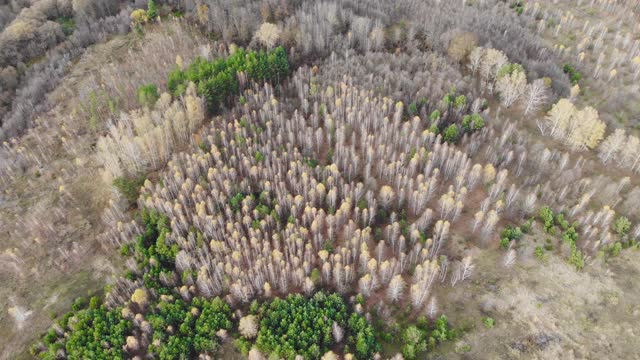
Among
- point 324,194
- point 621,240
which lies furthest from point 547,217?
point 324,194

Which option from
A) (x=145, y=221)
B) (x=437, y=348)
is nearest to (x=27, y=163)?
(x=145, y=221)

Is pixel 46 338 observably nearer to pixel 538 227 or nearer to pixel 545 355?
pixel 545 355

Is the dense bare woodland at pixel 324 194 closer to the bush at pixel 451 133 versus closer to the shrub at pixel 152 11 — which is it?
the bush at pixel 451 133

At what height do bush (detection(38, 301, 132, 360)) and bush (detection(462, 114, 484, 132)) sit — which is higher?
bush (detection(462, 114, 484, 132))

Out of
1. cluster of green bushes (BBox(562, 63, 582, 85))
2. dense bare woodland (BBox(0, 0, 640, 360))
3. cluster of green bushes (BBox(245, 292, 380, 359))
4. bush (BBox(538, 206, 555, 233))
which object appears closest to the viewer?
cluster of green bushes (BBox(245, 292, 380, 359))

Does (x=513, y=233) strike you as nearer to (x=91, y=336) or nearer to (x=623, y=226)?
(x=623, y=226)

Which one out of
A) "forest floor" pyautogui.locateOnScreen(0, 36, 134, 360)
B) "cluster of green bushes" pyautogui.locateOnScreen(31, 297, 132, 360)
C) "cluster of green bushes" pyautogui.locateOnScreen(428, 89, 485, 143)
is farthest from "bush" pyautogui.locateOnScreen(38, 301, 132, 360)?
"cluster of green bushes" pyautogui.locateOnScreen(428, 89, 485, 143)

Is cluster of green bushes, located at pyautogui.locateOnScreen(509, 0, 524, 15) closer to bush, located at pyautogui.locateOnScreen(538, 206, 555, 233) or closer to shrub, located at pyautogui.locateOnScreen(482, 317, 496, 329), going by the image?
bush, located at pyautogui.locateOnScreen(538, 206, 555, 233)

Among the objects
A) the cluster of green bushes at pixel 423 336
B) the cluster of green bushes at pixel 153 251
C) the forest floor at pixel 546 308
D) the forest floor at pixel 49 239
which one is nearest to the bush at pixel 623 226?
the forest floor at pixel 546 308
